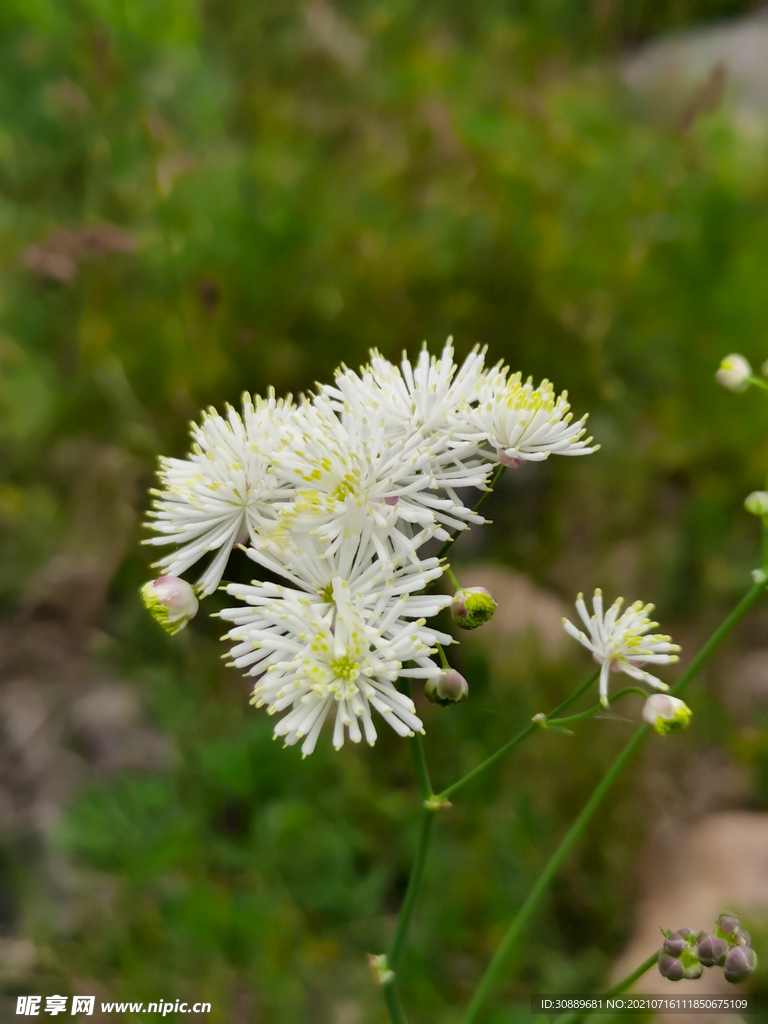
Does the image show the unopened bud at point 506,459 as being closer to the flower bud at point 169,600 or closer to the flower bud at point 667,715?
the flower bud at point 667,715

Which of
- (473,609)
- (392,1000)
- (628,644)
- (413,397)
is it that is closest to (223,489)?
(413,397)

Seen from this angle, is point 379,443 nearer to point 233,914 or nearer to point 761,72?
point 233,914

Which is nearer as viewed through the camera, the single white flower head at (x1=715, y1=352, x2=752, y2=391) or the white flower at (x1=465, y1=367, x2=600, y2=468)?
the white flower at (x1=465, y1=367, x2=600, y2=468)

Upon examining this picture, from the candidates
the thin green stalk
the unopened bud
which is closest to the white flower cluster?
the unopened bud

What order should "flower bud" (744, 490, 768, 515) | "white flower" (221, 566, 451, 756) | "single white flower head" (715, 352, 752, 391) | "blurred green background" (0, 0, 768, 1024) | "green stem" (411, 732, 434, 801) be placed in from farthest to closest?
"blurred green background" (0, 0, 768, 1024) < "single white flower head" (715, 352, 752, 391) < "flower bud" (744, 490, 768, 515) < "green stem" (411, 732, 434, 801) < "white flower" (221, 566, 451, 756)

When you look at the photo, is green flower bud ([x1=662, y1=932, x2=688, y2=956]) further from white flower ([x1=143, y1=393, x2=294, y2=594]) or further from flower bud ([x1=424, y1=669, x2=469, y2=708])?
white flower ([x1=143, y1=393, x2=294, y2=594])

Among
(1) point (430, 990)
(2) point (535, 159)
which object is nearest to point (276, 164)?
(2) point (535, 159)

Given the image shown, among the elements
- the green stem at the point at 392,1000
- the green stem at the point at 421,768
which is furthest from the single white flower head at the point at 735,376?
the green stem at the point at 392,1000
